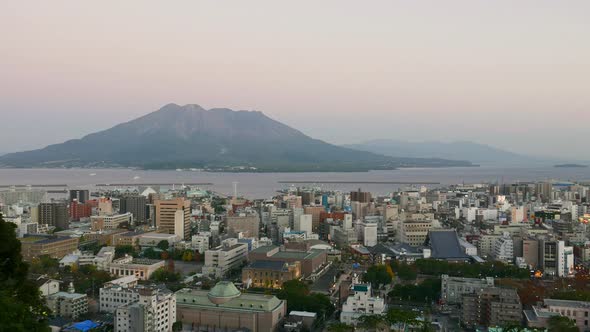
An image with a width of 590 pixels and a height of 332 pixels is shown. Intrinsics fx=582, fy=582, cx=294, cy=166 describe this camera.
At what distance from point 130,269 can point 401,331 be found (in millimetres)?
6413

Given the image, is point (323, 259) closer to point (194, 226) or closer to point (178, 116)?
point (194, 226)

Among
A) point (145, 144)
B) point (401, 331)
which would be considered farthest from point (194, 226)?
point (145, 144)

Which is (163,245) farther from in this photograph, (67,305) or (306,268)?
(67,305)

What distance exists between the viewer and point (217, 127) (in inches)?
3295

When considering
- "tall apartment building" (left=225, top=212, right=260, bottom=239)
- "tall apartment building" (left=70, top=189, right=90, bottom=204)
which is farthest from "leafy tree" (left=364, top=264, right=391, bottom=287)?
"tall apartment building" (left=70, top=189, right=90, bottom=204)

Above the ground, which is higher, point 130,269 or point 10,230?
point 10,230

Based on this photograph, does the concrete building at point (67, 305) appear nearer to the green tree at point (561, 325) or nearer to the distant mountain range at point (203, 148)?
the green tree at point (561, 325)

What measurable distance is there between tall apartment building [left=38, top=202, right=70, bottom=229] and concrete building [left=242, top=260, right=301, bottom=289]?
9545mm

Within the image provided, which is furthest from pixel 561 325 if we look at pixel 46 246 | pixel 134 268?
pixel 46 246

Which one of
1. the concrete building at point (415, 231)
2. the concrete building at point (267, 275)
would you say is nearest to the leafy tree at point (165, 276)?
the concrete building at point (267, 275)

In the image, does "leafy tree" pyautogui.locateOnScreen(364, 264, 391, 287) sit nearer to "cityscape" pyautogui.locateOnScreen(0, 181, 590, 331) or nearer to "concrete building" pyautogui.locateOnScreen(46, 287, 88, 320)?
"cityscape" pyautogui.locateOnScreen(0, 181, 590, 331)

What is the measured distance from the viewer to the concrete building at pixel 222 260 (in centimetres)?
1184

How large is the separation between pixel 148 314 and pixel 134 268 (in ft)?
14.1

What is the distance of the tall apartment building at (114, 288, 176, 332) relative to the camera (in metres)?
7.46
